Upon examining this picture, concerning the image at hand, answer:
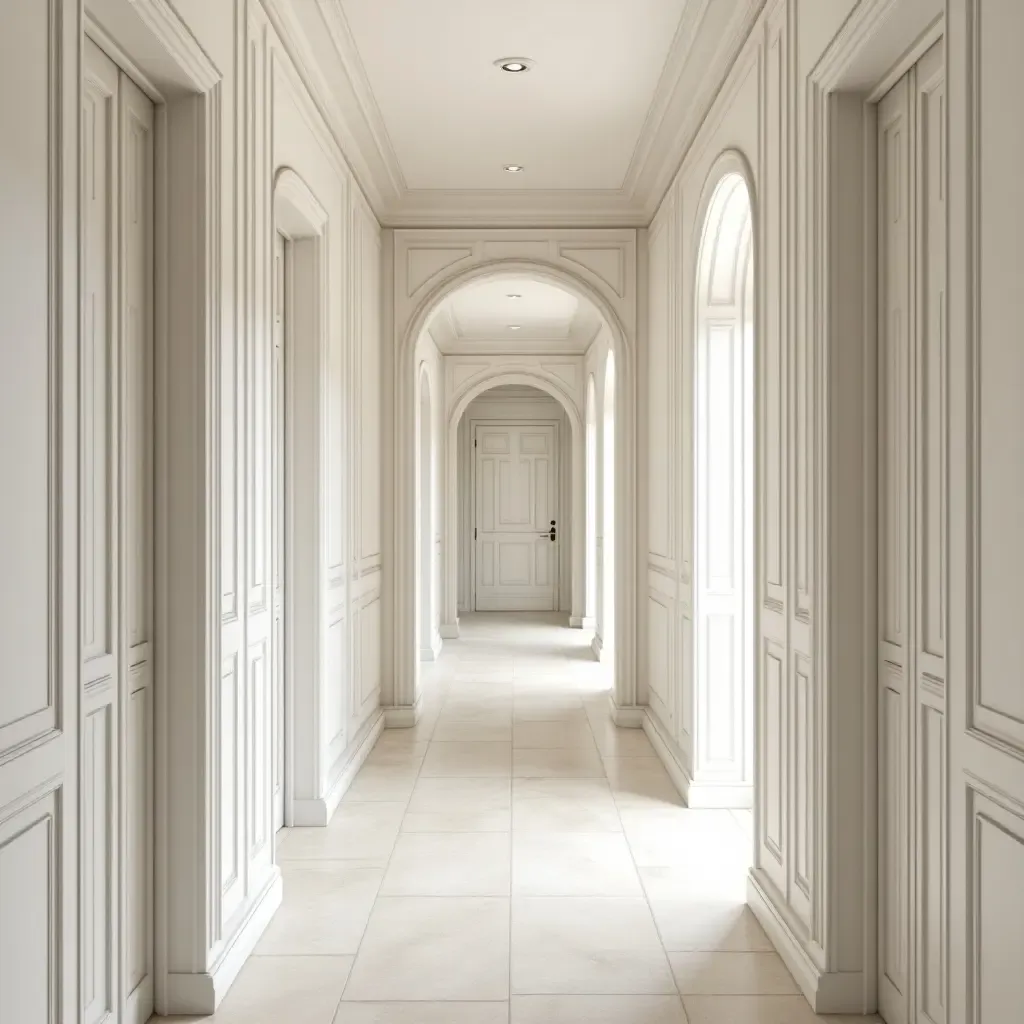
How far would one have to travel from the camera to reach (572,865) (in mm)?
4109

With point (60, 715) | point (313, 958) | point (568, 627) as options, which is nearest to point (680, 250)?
point (313, 958)

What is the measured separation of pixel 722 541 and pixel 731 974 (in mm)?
2223

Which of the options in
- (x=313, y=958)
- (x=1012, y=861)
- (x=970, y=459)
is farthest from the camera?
(x=313, y=958)

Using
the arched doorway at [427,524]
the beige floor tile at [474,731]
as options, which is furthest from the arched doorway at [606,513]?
the beige floor tile at [474,731]

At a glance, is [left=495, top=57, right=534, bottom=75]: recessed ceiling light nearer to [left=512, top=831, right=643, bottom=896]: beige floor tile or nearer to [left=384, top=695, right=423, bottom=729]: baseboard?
[left=512, top=831, right=643, bottom=896]: beige floor tile

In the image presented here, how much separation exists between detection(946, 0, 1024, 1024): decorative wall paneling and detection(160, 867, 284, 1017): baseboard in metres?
1.92

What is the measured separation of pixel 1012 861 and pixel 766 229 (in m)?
2.38

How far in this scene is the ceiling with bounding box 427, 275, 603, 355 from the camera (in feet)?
29.0

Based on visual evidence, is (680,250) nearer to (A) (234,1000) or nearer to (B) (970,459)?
(B) (970,459)

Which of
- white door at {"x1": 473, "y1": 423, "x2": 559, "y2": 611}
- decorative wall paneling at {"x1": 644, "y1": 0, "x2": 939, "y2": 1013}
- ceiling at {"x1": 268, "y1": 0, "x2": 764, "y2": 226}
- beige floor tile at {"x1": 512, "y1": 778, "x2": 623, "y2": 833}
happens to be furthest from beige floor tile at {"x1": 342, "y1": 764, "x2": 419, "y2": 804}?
white door at {"x1": 473, "y1": 423, "x2": 559, "y2": 611}

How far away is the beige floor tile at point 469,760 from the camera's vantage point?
559 cm

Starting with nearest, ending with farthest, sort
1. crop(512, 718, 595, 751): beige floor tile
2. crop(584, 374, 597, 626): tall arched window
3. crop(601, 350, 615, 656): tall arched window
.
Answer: crop(512, 718, 595, 751): beige floor tile, crop(601, 350, 615, 656): tall arched window, crop(584, 374, 597, 626): tall arched window

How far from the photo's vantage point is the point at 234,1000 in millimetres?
2945

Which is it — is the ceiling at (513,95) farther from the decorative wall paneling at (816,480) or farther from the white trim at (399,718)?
the white trim at (399,718)
